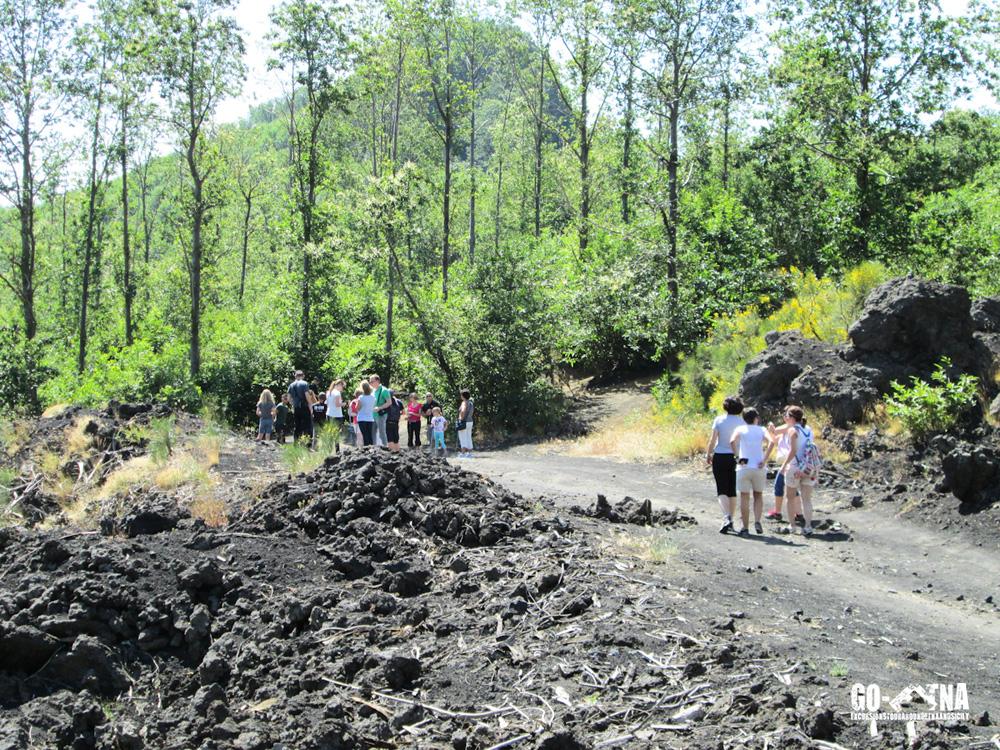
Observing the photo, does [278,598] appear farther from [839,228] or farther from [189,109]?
[189,109]

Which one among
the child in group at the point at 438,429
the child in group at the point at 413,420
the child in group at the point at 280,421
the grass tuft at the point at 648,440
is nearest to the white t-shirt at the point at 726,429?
the grass tuft at the point at 648,440

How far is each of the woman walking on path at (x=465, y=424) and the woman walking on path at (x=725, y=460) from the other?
983cm

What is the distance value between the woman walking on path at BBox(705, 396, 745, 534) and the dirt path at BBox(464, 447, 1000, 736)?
0.33 metres

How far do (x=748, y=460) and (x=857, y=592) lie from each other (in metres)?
2.52

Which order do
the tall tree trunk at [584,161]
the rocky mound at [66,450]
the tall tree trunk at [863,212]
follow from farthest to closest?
1. the tall tree trunk at [584,161]
2. the tall tree trunk at [863,212]
3. the rocky mound at [66,450]

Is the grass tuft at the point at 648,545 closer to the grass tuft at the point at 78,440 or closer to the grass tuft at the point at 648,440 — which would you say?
the grass tuft at the point at 648,440

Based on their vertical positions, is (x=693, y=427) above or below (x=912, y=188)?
below

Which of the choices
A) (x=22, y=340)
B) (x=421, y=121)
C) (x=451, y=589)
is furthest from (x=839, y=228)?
(x=421, y=121)

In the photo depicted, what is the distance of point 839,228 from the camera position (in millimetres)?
25781

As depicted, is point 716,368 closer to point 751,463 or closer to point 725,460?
point 725,460

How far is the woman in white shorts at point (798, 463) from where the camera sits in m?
11.3

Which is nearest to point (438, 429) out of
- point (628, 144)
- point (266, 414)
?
point (266, 414)

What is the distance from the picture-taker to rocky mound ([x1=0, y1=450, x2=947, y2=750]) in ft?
18.8

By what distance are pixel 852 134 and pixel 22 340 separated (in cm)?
2920
